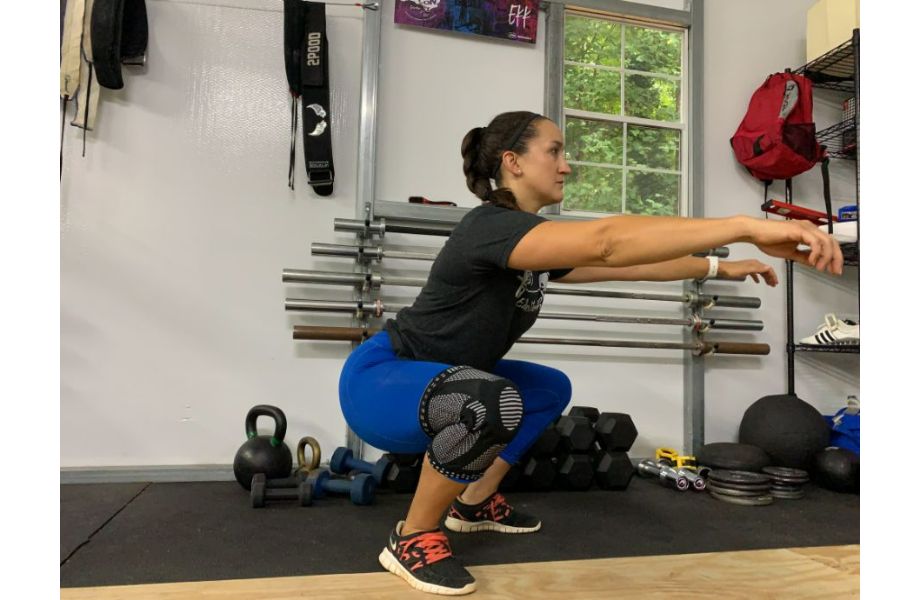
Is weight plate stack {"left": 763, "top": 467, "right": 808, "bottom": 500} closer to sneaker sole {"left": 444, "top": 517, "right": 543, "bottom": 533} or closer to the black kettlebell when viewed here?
sneaker sole {"left": 444, "top": 517, "right": 543, "bottom": 533}

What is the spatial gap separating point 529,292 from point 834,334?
2.16 m

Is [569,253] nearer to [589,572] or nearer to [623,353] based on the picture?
[589,572]

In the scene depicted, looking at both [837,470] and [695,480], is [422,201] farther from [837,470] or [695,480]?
[837,470]

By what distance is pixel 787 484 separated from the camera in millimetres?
2531

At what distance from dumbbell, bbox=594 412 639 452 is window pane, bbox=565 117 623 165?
1.33 m

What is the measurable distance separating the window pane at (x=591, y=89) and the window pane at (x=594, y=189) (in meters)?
0.32

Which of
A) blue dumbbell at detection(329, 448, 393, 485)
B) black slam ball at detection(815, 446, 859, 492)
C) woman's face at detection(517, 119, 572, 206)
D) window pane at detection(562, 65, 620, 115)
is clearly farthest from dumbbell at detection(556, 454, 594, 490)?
window pane at detection(562, 65, 620, 115)

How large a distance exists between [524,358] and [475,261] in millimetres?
1574

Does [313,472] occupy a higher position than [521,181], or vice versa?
[521,181]

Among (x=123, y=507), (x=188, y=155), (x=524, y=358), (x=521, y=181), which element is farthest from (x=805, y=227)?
(x=188, y=155)

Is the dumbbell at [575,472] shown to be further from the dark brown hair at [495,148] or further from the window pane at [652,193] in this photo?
the window pane at [652,193]

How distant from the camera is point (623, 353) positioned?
314 centimetres

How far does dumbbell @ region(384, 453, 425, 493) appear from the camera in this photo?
2404mm

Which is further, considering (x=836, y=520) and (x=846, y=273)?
(x=846, y=273)
